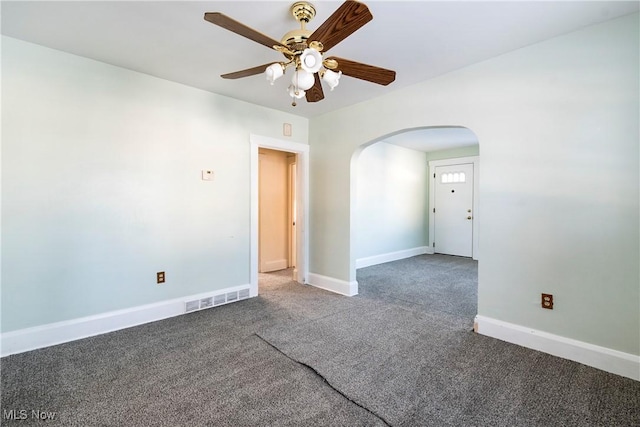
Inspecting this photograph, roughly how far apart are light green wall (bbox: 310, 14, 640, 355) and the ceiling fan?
1.17m

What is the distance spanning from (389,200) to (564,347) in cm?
410

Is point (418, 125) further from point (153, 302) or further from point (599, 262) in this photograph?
point (153, 302)

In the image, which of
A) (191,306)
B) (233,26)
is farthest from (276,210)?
(233,26)

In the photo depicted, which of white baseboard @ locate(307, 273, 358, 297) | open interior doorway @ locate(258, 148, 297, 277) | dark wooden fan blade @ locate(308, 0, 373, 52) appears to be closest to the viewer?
dark wooden fan blade @ locate(308, 0, 373, 52)

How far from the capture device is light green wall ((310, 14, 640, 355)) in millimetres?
2002

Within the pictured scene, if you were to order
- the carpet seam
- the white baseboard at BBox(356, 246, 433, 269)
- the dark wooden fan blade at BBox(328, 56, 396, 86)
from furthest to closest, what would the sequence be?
the white baseboard at BBox(356, 246, 433, 269), the dark wooden fan blade at BBox(328, 56, 396, 86), the carpet seam

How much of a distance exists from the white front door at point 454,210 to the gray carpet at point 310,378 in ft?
12.7

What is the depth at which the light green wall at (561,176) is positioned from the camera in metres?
2.00

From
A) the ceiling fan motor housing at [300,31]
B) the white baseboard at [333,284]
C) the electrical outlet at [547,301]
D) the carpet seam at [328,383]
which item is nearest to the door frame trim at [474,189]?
the white baseboard at [333,284]

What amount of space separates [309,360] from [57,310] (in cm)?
218

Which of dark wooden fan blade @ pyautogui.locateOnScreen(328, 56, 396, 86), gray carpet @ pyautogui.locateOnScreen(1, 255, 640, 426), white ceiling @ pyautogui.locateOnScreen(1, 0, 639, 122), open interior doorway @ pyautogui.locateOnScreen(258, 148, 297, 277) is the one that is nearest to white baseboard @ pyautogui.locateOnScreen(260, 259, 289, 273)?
open interior doorway @ pyautogui.locateOnScreen(258, 148, 297, 277)

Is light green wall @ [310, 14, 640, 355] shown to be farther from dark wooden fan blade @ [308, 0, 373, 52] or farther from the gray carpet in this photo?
dark wooden fan blade @ [308, 0, 373, 52]

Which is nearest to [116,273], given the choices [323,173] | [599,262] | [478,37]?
[323,173]

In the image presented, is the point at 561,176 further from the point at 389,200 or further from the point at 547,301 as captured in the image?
the point at 389,200
